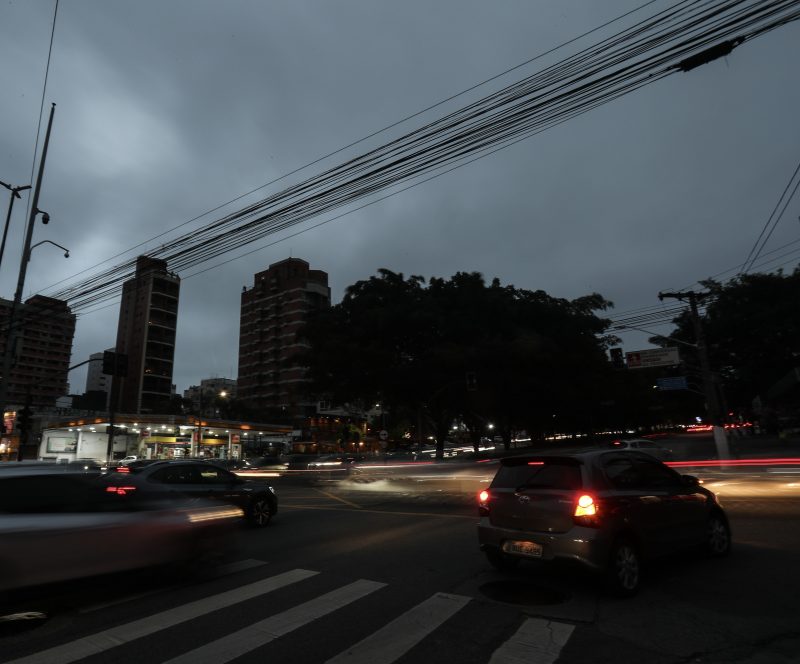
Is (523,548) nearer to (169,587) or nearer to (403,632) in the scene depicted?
(403,632)

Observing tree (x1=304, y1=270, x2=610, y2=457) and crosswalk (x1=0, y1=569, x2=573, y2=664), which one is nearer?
crosswalk (x1=0, y1=569, x2=573, y2=664)

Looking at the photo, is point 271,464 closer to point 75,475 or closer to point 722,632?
point 75,475

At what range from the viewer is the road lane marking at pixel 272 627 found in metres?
4.22

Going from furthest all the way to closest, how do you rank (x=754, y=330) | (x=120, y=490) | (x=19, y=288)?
(x=754, y=330) < (x=19, y=288) < (x=120, y=490)

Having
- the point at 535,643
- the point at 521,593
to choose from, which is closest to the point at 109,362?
the point at 521,593

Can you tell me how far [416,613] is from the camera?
205 inches

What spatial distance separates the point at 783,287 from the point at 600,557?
168ft

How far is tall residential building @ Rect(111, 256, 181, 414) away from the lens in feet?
290

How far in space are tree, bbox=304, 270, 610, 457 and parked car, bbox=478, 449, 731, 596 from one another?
2583 cm

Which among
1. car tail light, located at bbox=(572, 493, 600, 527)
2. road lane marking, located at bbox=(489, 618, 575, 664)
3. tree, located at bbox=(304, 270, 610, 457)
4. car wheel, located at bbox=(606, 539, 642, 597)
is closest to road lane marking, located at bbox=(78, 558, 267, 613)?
road lane marking, located at bbox=(489, 618, 575, 664)

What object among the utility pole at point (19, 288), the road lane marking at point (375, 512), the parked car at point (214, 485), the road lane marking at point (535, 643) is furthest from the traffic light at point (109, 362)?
the road lane marking at point (535, 643)

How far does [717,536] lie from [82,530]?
321 inches

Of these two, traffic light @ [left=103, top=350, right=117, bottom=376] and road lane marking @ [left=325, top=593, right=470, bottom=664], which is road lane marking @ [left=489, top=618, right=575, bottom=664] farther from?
traffic light @ [left=103, top=350, right=117, bottom=376]

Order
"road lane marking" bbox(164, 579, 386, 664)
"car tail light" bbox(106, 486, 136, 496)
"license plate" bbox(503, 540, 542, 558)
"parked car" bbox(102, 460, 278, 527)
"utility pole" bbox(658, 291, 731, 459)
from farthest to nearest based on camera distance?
"utility pole" bbox(658, 291, 731, 459), "parked car" bbox(102, 460, 278, 527), "car tail light" bbox(106, 486, 136, 496), "license plate" bbox(503, 540, 542, 558), "road lane marking" bbox(164, 579, 386, 664)
